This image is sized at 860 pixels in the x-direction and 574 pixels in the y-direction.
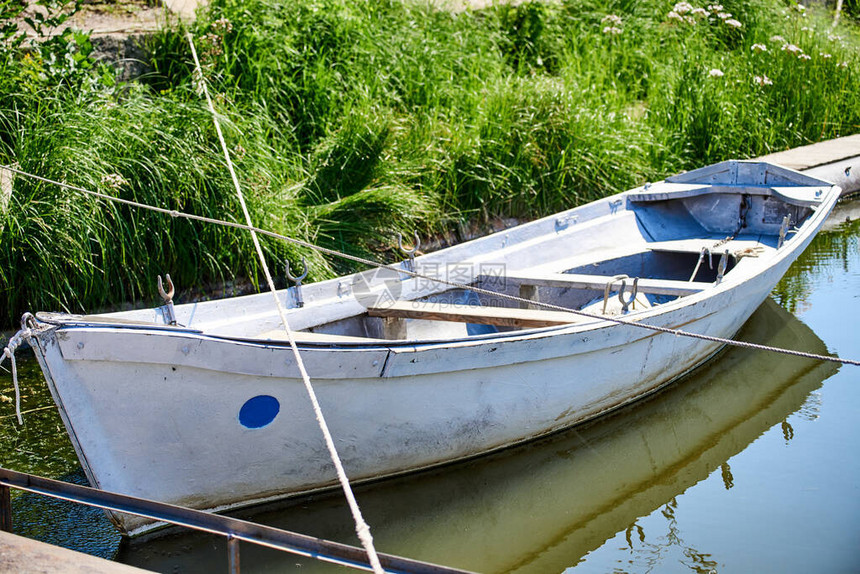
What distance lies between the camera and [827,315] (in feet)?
20.0

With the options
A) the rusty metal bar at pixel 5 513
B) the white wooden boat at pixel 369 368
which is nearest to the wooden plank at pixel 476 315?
the white wooden boat at pixel 369 368

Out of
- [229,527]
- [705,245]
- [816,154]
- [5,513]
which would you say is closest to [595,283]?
[705,245]

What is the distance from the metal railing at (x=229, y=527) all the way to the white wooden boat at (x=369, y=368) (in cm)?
35

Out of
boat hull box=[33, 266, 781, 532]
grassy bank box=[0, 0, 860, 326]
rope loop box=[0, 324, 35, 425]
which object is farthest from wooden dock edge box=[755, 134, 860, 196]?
rope loop box=[0, 324, 35, 425]

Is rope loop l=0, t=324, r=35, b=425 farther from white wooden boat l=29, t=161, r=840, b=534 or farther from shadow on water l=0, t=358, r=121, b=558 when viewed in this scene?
shadow on water l=0, t=358, r=121, b=558

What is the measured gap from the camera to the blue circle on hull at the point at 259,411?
134 inches

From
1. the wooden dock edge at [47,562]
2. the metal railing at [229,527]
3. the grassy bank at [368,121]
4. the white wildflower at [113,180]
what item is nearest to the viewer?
the metal railing at [229,527]

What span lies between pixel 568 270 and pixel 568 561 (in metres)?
2.35

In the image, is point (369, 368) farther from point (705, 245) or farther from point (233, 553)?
point (705, 245)

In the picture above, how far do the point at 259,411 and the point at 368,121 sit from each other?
13.6ft

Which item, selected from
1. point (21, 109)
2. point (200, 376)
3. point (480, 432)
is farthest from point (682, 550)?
point (21, 109)

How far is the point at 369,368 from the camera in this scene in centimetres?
349

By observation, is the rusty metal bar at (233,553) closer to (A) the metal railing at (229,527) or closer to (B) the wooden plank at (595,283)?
(A) the metal railing at (229,527)

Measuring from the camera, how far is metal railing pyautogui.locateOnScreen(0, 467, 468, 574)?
2.40 m
